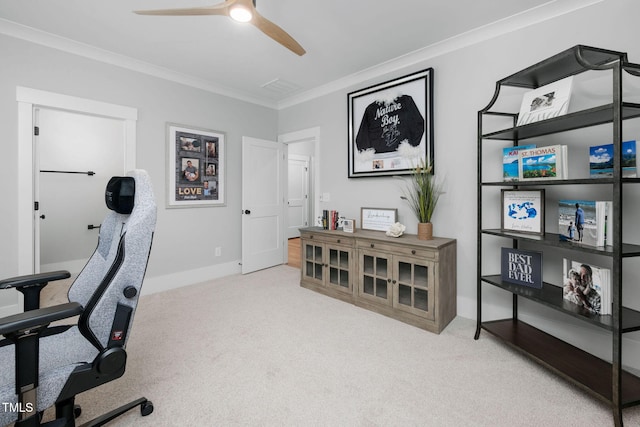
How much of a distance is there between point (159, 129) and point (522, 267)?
3.85m

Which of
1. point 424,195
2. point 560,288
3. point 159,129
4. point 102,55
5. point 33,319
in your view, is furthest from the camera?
point 159,129

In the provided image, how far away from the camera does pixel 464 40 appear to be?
2.59 m

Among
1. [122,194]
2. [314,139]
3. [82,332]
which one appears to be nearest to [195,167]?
[314,139]

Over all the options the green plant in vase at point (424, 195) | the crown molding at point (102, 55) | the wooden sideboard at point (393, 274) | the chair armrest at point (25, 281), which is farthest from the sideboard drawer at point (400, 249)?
the crown molding at point (102, 55)

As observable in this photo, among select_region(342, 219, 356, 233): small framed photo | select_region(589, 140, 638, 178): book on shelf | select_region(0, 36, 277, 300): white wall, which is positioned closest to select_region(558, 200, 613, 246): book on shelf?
select_region(589, 140, 638, 178): book on shelf

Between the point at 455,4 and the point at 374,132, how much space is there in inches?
52.8

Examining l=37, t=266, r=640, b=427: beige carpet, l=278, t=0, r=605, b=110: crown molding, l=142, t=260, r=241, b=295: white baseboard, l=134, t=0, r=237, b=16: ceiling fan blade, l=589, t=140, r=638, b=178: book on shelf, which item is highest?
l=278, t=0, r=605, b=110: crown molding

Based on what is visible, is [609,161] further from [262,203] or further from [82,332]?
[262,203]

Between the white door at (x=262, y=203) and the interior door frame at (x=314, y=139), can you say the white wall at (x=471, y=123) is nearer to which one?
the interior door frame at (x=314, y=139)

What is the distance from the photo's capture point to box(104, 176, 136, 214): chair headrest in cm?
135

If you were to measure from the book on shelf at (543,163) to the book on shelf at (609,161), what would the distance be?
135mm

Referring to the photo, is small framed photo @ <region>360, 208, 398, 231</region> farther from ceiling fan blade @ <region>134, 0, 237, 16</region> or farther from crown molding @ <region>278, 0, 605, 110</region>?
ceiling fan blade @ <region>134, 0, 237, 16</region>

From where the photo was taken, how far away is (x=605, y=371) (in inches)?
65.9

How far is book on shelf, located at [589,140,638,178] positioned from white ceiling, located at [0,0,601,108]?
3.88 ft
